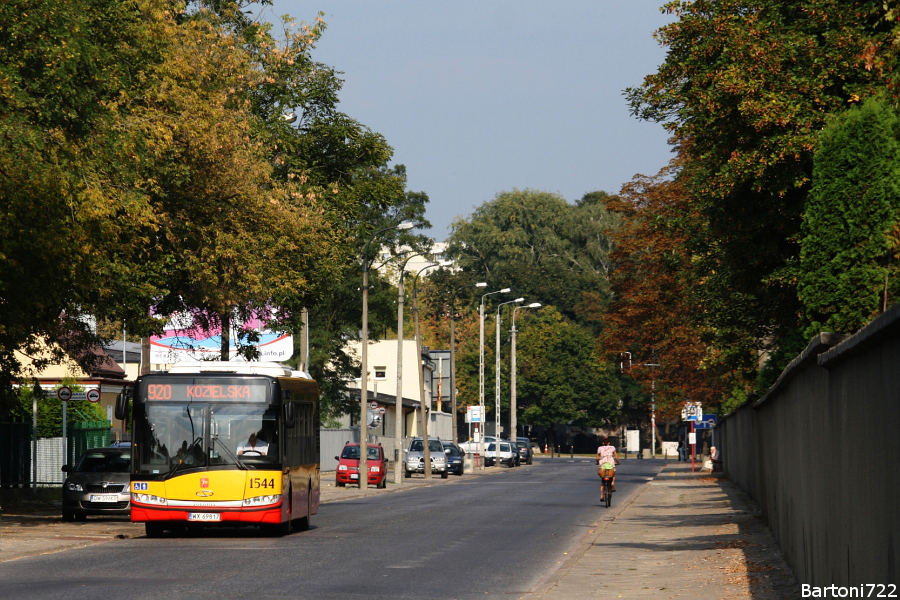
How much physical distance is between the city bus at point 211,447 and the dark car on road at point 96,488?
4.77 metres

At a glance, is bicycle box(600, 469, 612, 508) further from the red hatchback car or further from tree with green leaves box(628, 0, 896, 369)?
the red hatchback car

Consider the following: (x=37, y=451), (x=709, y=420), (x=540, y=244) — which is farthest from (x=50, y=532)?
(x=540, y=244)

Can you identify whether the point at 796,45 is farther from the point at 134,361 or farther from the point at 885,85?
the point at 134,361

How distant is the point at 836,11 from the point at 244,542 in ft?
43.5

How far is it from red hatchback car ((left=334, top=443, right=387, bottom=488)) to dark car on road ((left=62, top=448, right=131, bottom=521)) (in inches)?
846

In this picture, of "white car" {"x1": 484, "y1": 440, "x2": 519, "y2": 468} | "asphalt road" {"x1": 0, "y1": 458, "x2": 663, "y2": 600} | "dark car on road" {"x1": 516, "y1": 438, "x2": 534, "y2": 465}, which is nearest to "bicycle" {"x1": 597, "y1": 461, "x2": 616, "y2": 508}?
"asphalt road" {"x1": 0, "y1": 458, "x2": 663, "y2": 600}

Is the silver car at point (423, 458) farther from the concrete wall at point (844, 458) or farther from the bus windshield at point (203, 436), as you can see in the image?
the concrete wall at point (844, 458)

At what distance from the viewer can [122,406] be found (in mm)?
20875

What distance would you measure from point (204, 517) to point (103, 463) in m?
6.95

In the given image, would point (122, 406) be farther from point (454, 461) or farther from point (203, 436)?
point (454, 461)

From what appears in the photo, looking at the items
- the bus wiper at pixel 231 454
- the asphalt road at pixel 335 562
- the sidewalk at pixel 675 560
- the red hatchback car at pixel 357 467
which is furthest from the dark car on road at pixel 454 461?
the bus wiper at pixel 231 454

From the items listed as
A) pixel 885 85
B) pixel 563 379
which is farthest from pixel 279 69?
pixel 563 379

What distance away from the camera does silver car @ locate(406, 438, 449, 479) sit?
63.2 meters

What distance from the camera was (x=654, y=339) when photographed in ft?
171
